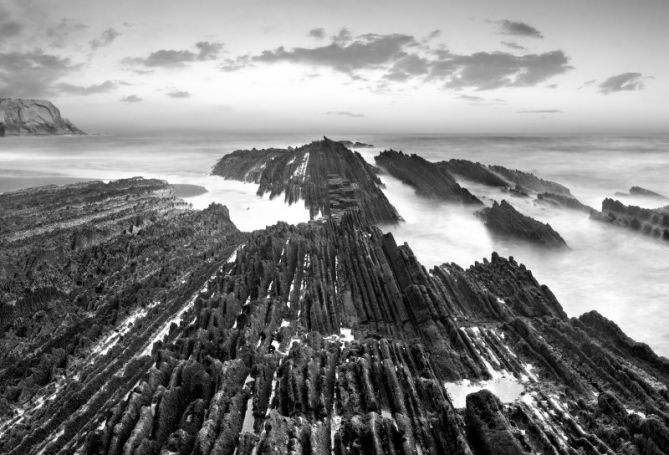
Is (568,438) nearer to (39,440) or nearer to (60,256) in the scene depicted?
(39,440)

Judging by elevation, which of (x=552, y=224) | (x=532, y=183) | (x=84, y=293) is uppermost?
(x=532, y=183)

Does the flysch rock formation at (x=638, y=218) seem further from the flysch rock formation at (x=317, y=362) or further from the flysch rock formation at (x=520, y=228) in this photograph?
the flysch rock formation at (x=317, y=362)

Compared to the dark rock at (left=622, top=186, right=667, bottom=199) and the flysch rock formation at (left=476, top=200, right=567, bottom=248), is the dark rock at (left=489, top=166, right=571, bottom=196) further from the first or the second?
the flysch rock formation at (left=476, top=200, right=567, bottom=248)

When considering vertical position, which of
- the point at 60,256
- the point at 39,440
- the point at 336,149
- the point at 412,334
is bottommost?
the point at 39,440

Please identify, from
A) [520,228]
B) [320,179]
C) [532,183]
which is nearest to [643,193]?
[532,183]

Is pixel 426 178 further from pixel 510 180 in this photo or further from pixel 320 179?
pixel 320 179

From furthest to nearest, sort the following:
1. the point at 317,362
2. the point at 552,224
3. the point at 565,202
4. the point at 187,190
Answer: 1. the point at 187,190
2. the point at 565,202
3. the point at 552,224
4. the point at 317,362

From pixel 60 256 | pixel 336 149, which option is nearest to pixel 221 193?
pixel 336 149
